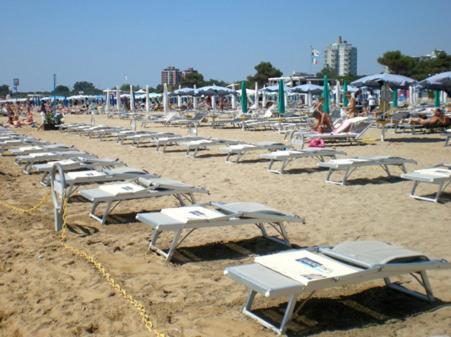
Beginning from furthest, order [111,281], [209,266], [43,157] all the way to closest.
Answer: [43,157], [209,266], [111,281]

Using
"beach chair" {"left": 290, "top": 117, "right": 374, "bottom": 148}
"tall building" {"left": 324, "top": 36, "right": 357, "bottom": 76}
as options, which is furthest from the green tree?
"tall building" {"left": 324, "top": 36, "right": 357, "bottom": 76}

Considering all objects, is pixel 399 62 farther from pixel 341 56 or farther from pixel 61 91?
pixel 341 56

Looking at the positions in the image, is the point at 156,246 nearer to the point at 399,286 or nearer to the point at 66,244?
the point at 66,244

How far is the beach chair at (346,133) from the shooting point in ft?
40.8

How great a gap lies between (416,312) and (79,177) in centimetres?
465

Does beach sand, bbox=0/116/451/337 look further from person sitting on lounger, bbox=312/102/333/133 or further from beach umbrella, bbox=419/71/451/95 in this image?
beach umbrella, bbox=419/71/451/95

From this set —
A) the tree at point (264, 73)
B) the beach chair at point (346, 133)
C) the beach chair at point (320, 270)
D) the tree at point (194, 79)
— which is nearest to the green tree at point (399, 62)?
the tree at point (264, 73)

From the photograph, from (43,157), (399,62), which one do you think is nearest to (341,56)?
(399,62)

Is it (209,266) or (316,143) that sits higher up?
(316,143)

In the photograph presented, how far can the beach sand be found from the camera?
3.36m

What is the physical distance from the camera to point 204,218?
4648 mm

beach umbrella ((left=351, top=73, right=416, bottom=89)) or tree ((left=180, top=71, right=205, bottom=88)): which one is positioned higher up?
tree ((left=180, top=71, right=205, bottom=88))

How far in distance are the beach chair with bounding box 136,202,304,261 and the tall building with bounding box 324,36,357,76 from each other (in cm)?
15605

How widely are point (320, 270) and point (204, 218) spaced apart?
1530 mm
